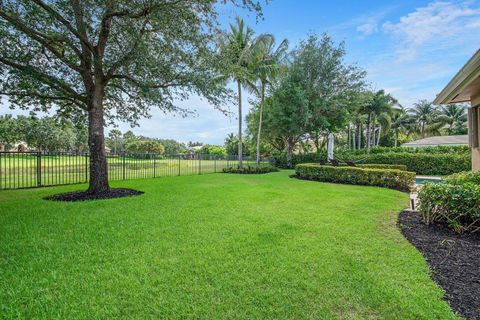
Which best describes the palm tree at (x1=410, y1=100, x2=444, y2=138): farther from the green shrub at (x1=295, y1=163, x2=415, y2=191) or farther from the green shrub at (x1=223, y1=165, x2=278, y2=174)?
the green shrub at (x1=295, y1=163, x2=415, y2=191)

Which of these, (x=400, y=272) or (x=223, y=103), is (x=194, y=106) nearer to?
(x=223, y=103)

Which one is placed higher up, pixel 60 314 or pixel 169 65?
pixel 169 65

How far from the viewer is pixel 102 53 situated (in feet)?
22.5

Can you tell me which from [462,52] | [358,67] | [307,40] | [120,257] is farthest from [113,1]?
[358,67]

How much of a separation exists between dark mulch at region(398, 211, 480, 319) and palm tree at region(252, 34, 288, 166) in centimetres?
1389

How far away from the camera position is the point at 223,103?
839 cm

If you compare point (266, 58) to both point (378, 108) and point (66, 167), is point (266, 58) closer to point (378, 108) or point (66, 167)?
point (66, 167)

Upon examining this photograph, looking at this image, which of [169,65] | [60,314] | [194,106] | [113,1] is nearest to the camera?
[60,314]

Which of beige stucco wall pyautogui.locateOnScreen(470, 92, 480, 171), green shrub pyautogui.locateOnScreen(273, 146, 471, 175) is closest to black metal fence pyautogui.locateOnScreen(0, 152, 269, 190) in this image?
beige stucco wall pyautogui.locateOnScreen(470, 92, 480, 171)

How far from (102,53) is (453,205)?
27.9ft

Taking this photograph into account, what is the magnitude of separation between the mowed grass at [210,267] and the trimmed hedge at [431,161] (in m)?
12.4

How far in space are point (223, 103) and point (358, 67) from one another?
14.7 meters

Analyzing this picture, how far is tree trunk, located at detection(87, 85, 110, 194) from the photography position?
6961 mm

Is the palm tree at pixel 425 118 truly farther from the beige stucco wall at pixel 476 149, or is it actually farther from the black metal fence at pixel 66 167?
the black metal fence at pixel 66 167
